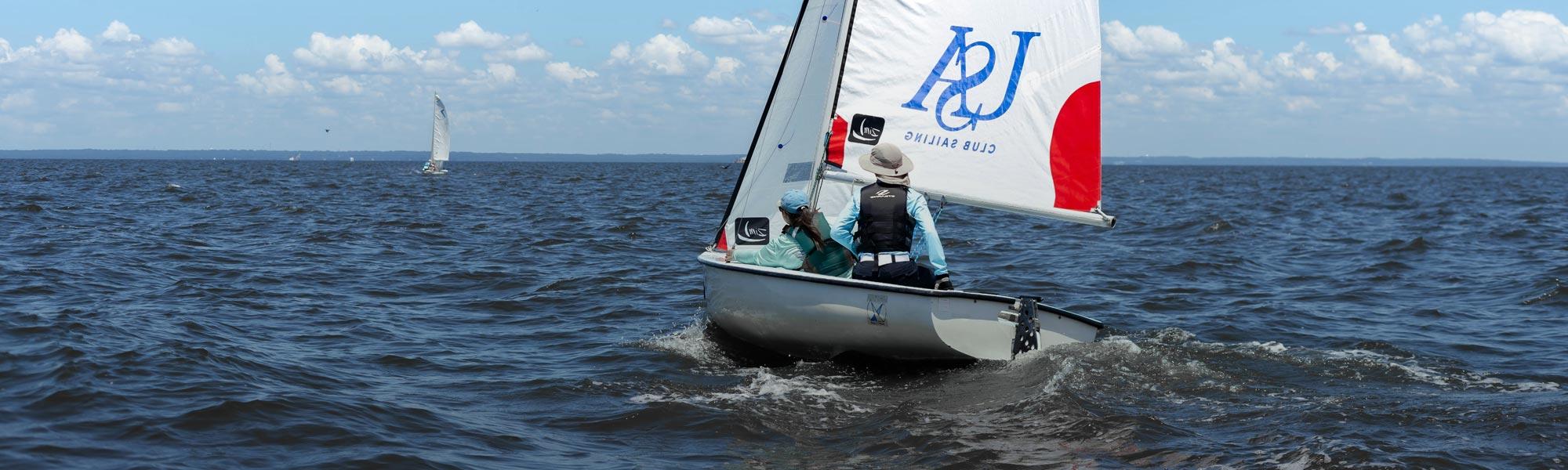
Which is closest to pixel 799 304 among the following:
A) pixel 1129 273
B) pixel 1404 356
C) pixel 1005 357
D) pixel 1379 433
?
pixel 1005 357

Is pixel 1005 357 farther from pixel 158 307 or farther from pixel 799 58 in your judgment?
pixel 158 307

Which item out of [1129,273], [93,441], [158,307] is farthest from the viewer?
[1129,273]

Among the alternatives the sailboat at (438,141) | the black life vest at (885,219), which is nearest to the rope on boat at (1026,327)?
the black life vest at (885,219)

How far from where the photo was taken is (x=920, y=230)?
8375 mm

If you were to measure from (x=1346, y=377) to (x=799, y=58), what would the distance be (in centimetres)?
452

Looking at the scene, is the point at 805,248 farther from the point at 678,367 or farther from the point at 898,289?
the point at 678,367

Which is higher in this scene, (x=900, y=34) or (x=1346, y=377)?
(x=900, y=34)

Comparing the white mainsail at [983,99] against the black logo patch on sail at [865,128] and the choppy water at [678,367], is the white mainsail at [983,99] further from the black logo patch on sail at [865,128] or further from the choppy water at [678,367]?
the choppy water at [678,367]

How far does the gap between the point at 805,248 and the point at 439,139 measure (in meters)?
60.5

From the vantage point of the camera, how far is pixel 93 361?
305 inches

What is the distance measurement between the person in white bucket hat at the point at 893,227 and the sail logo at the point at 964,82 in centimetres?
85

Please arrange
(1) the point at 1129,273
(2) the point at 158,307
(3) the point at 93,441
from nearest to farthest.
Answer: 1. (3) the point at 93,441
2. (2) the point at 158,307
3. (1) the point at 1129,273

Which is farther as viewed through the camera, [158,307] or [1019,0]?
[158,307]

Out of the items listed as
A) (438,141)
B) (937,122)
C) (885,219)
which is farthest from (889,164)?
(438,141)
